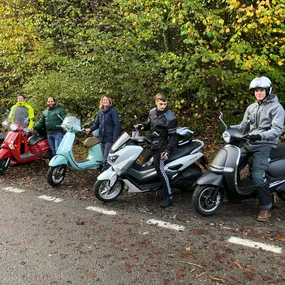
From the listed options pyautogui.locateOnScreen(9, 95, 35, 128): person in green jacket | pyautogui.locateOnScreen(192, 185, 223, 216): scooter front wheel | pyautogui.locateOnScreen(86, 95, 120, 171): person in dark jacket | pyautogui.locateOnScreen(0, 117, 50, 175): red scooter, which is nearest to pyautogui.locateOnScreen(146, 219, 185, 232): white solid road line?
pyautogui.locateOnScreen(192, 185, 223, 216): scooter front wheel

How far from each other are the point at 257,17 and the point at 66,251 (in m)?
4.97

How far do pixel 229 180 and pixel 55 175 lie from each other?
3281mm

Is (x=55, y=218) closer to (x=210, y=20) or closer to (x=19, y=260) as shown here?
(x=19, y=260)

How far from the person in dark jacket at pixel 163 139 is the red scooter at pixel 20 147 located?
338cm

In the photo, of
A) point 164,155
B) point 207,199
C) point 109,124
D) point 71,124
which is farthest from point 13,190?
point 207,199

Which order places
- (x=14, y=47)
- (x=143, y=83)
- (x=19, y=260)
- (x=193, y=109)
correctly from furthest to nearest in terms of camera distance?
(x=14, y=47) → (x=193, y=109) → (x=143, y=83) → (x=19, y=260)

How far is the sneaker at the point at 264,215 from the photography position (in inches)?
174

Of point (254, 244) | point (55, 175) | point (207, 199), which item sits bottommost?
point (254, 244)

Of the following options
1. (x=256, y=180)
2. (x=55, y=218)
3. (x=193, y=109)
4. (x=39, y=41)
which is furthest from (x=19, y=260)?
(x=39, y=41)

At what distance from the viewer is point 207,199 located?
15.1 feet

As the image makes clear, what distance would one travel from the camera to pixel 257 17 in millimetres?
5895

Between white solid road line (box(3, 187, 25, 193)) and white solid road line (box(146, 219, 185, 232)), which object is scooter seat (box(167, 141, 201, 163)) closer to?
white solid road line (box(146, 219, 185, 232))

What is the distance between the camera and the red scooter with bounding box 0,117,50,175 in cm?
696

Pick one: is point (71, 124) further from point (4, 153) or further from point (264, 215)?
point (264, 215)
